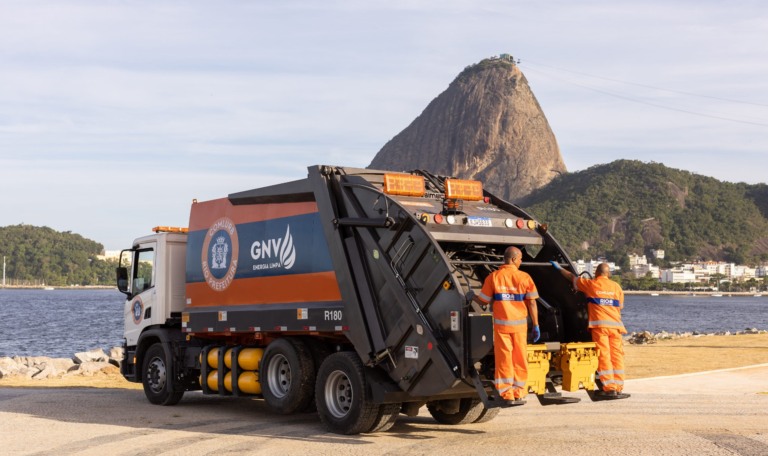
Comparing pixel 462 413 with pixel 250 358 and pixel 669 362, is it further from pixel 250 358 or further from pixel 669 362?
pixel 669 362

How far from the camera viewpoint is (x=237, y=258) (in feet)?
44.5

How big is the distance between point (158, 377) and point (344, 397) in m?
4.62

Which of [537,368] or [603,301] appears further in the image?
[603,301]

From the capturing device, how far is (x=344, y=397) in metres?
11.6

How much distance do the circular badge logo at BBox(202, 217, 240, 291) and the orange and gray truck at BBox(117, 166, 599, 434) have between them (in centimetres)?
3

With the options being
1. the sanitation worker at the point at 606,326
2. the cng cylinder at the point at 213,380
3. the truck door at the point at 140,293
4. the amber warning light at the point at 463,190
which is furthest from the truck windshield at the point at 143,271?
the sanitation worker at the point at 606,326

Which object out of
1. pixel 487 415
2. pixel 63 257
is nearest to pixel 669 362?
pixel 487 415

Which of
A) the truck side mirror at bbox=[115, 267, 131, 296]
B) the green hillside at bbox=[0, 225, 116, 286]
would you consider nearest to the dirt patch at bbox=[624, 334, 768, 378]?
the truck side mirror at bbox=[115, 267, 131, 296]

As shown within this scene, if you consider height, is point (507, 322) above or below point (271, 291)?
below

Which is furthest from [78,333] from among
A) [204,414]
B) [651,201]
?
[651,201]

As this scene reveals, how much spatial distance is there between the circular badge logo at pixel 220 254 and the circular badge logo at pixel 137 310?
1991 millimetres

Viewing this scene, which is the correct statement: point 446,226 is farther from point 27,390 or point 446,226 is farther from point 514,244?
point 27,390

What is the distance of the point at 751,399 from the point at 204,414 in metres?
8.46

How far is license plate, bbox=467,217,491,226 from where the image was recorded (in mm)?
11391
